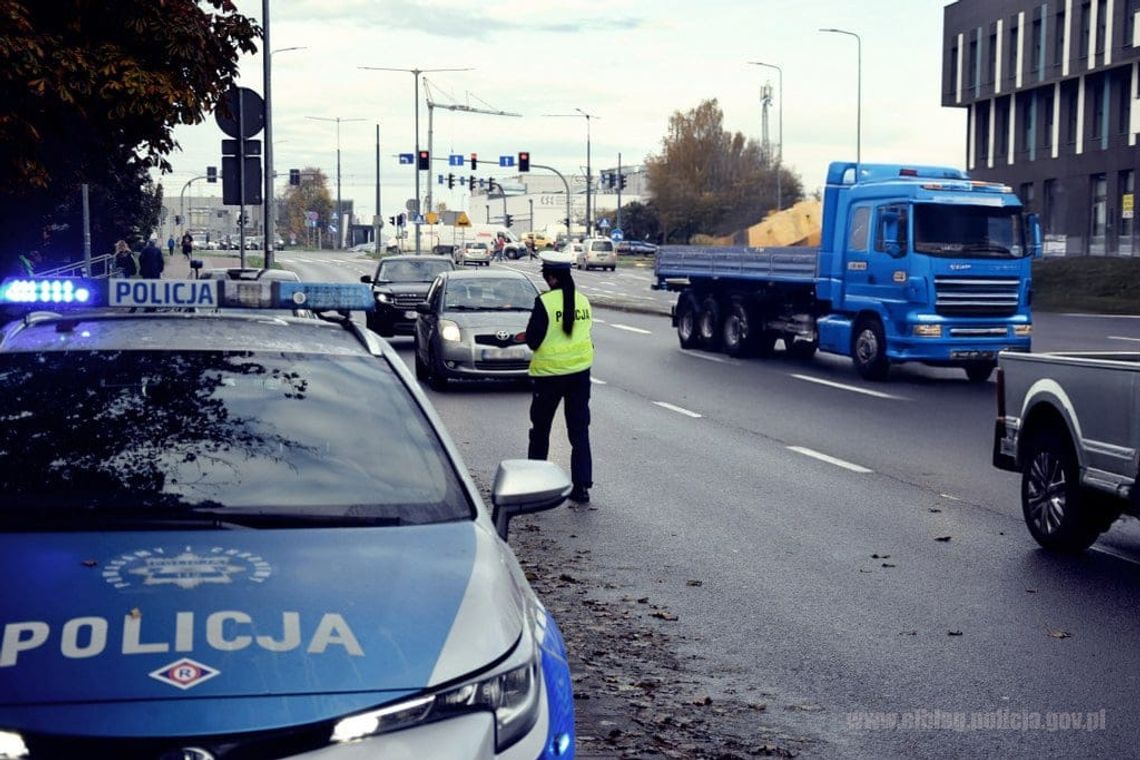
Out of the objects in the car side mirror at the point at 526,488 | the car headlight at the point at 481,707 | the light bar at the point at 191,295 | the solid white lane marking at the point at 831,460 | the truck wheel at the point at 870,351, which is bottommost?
the solid white lane marking at the point at 831,460

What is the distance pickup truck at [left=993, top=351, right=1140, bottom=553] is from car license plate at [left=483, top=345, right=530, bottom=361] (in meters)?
10.7

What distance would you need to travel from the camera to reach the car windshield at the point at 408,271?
29984 mm

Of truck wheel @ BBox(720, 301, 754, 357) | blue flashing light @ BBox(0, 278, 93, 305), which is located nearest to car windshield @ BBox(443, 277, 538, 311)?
truck wheel @ BBox(720, 301, 754, 357)

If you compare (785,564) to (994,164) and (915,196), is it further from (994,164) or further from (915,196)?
(994,164)

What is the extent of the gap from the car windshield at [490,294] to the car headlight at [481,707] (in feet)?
59.5

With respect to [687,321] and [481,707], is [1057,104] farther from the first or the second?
[481,707]

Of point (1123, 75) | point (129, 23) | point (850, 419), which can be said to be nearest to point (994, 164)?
point (1123, 75)

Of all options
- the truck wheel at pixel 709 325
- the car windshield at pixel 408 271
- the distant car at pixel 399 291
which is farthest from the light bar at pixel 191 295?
the car windshield at pixel 408 271

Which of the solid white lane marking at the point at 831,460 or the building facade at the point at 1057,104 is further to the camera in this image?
the building facade at the point at 1057,104

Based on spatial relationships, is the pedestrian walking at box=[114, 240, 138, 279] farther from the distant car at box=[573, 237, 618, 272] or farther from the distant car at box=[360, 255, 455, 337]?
the distant car at box=[573, 237, 618, 272]

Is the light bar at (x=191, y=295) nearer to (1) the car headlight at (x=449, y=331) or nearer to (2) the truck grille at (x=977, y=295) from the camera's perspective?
(1) the car headlight at (x=449, y=331)

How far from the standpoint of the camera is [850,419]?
1803cm

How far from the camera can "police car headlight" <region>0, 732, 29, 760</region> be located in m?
3.01

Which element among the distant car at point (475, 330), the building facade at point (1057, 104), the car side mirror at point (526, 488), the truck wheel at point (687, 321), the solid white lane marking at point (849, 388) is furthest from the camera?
the building facade at point (1057, 104)
